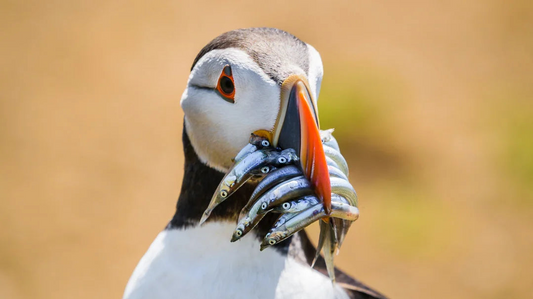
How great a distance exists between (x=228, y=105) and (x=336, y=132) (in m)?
4.28

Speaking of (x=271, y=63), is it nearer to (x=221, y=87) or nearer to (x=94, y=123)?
(x=221, y=87)

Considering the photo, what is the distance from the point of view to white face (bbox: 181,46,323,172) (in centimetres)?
198

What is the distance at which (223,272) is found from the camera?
2.33 meters

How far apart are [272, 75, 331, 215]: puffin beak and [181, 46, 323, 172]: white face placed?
4 centimetres

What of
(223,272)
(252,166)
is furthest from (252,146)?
(223,272)

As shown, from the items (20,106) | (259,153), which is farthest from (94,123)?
(259,153)

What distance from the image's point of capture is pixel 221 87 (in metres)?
2.11

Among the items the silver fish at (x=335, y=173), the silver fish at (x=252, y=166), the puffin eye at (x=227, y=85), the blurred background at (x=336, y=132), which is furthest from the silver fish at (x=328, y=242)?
the blurred background at (x=336, y=132)

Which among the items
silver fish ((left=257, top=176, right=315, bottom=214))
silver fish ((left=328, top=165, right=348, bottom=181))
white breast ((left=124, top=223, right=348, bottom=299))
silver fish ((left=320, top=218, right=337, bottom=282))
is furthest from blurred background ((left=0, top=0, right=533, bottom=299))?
silver fish ((left=257, top=176, right=315, bottom=214))

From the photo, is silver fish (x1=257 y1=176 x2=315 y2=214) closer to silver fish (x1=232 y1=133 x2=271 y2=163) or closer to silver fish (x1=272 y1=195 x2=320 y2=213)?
silver fish (x1=272 y1=195 x2=320 y2=213)

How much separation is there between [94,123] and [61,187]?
3.29ft

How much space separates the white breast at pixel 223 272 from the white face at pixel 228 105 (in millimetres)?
324

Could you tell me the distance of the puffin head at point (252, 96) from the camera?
74.4 inches

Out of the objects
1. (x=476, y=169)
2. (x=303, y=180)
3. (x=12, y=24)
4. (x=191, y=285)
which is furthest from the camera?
(x=12, y=24)
